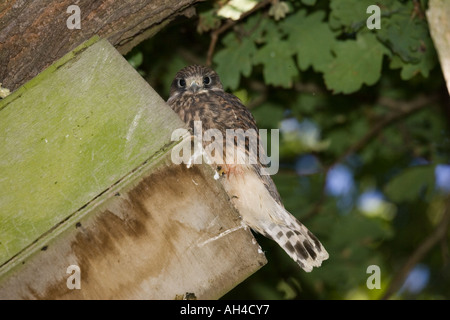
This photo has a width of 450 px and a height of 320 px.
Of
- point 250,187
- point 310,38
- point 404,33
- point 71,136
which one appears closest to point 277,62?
point 310,38

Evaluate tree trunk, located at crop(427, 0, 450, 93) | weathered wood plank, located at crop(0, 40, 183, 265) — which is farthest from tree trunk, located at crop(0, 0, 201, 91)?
tree trunk, located at crop(427, 0, 450, 93)

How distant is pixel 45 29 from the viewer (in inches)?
121

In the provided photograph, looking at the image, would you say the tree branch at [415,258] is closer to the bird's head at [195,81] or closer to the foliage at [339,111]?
the foliage at [339,111]

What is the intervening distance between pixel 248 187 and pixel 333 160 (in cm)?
263

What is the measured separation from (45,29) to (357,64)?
226 cm

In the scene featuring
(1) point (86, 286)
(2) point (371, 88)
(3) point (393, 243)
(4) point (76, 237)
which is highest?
(2) point (371, 88)

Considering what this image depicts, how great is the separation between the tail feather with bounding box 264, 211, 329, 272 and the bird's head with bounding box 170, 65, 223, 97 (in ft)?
4.39

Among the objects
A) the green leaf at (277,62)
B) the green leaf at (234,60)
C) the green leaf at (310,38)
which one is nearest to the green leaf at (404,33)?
the green leaf at (310,38)

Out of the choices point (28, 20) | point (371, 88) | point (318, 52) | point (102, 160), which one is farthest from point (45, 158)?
point (371, 88)

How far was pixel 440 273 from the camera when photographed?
6.24 m

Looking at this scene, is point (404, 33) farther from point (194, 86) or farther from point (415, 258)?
point (415, 258)

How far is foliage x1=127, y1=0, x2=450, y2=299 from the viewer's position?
4.32 m

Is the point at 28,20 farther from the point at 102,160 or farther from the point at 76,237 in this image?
the point at 76,237

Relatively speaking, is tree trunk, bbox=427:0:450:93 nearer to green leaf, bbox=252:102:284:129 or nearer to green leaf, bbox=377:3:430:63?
green leaf, bbox=377:3:430:63
